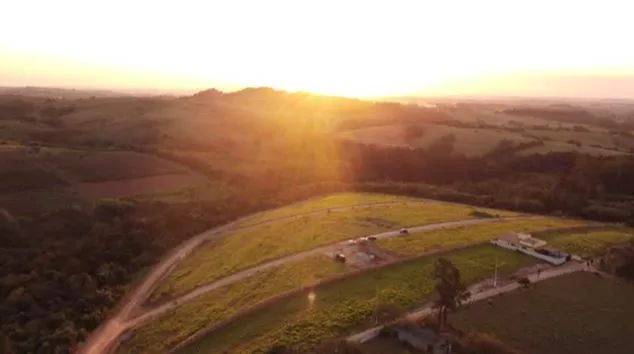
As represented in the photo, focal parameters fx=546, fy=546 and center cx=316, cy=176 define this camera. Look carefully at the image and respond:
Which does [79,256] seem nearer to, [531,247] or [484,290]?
[484,290]

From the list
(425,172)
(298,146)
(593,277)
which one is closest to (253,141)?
(298,146)

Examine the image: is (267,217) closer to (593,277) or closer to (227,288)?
(227,288)

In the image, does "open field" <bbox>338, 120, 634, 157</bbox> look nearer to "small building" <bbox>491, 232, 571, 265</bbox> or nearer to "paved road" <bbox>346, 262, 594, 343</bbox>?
"small building" <bbox>491, 232, 571, 265</bbox>

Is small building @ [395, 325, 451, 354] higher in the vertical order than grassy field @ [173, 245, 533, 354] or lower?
higher

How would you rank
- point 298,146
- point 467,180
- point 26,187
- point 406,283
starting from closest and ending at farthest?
point 406,283 < point 26,187 < point 467,180 < point 298,146

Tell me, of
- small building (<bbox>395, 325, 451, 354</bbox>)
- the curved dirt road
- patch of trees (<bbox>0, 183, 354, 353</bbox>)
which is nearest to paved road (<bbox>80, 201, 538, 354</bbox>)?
the curved dirt road

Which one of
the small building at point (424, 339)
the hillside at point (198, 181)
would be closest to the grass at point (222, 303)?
the hillside at point (198, 181)

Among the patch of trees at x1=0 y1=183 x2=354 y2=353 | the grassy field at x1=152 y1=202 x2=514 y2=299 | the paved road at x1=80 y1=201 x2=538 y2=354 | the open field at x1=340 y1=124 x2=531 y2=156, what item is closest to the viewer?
the paved road at x1=80 y1=201 x2=538 y2=354
